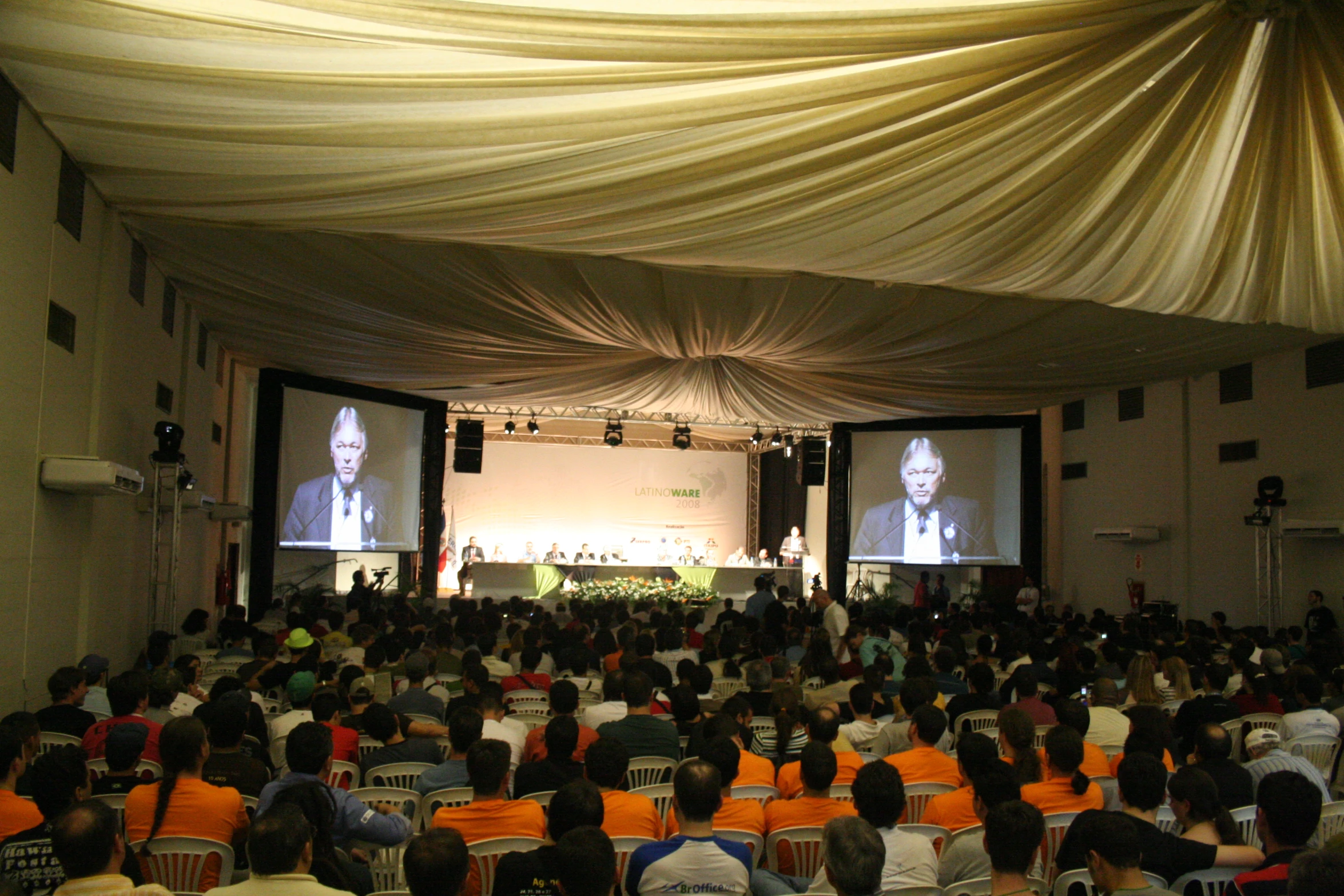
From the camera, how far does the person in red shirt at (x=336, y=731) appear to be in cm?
418

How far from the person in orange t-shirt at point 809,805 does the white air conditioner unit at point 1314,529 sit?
9327mm

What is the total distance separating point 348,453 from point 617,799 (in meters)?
11.4

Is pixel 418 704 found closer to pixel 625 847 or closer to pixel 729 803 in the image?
pixel 729 803

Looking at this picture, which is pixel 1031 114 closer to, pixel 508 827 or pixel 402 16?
pixel 402 16

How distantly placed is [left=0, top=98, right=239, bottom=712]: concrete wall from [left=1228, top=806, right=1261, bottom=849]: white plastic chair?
19.4ft

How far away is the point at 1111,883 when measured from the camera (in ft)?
8.08

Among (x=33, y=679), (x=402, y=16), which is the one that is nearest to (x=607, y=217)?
(x=402, y=16)

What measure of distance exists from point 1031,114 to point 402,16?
2.88 metres

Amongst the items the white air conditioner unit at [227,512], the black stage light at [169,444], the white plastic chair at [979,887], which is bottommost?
the white plastic chair at [979,887]

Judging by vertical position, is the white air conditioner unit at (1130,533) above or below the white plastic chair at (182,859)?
above

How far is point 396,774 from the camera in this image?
4152mm

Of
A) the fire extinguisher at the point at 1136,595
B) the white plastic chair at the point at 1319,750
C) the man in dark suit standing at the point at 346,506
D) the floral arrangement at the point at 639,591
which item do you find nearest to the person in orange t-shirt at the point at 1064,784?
the white plastic chair at the point at 1319,750

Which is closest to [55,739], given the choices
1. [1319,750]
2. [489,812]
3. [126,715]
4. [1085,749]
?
[126,715]

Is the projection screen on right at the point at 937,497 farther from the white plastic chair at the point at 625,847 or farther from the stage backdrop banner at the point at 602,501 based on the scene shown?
the white plastic chair at the point at 625,847
